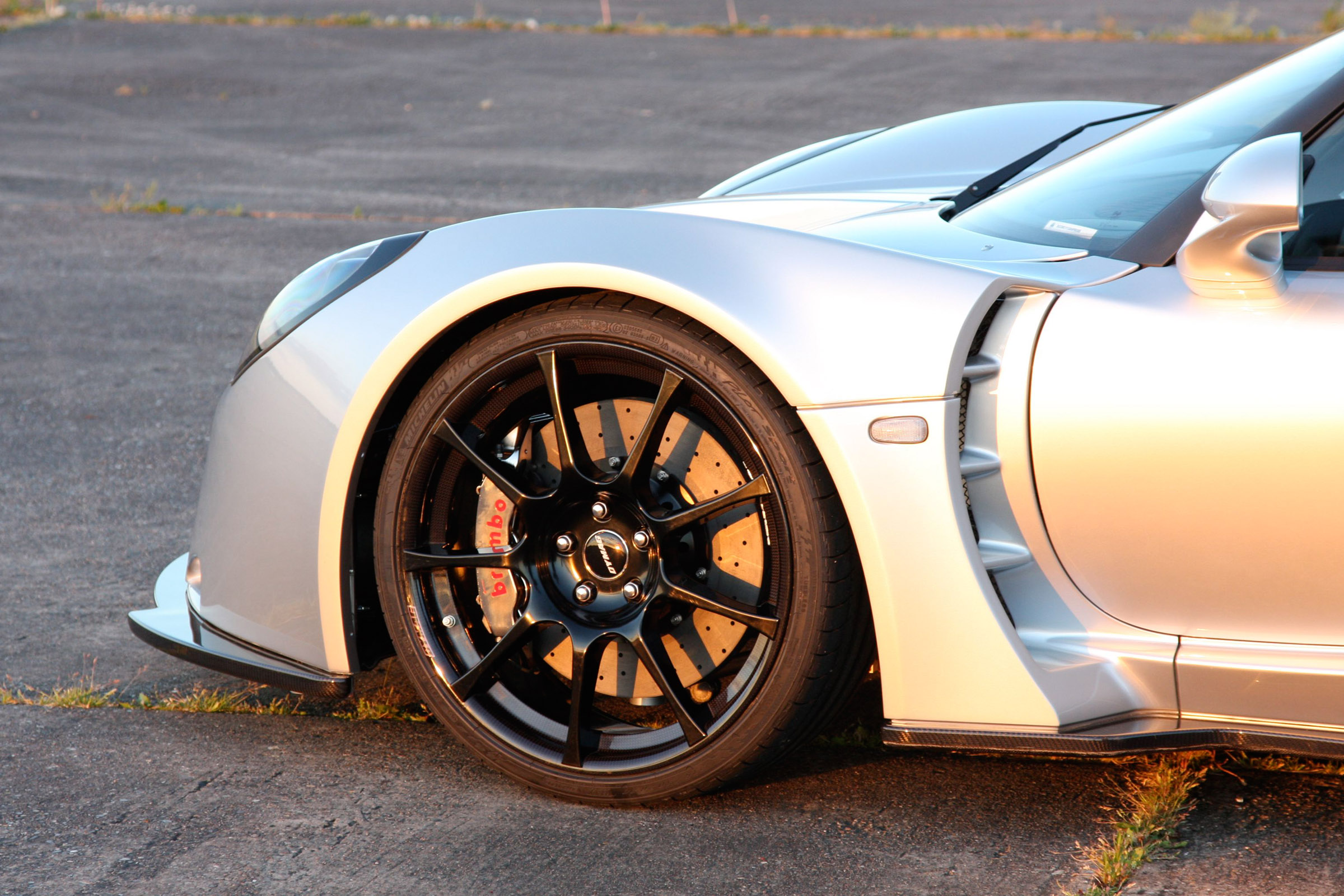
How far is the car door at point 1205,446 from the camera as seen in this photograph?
198cm

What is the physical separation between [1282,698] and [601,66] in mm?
14943

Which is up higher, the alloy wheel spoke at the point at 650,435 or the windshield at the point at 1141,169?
the windshield at the point at 1141,169

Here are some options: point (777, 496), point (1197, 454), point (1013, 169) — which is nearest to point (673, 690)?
point (777, 496)

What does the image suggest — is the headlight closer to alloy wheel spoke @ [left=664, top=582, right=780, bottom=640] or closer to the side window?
alloy wheel spoke @ [left=664, top=582, right=780, bottom=640]

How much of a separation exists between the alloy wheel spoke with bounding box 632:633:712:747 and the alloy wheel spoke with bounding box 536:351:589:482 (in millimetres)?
326

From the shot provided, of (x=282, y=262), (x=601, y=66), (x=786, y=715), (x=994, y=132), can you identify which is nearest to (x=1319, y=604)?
(x=786, y=715)

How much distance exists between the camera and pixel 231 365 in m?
5.36

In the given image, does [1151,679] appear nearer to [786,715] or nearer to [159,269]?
[786,715]

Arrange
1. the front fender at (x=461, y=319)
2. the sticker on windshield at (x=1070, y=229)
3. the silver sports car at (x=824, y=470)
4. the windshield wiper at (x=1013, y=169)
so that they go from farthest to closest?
the windshield wiper at (x=1013, y=169) < the sticker on windshield at (x=1070, y=229) < the front fender at (x=461, y=319) < the silver sports car at (x=824, y=470)

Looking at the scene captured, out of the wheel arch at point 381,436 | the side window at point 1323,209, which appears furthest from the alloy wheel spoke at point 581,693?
the side window at point 1323,209

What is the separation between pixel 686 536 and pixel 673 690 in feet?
0.92

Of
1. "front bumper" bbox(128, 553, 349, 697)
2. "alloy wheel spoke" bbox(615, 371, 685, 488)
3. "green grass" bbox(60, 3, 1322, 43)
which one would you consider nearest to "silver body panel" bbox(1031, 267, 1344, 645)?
"alloy wheel spoke" bbox(615, 371, 685, 488)

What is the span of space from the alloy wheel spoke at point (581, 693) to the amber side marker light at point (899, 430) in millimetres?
655

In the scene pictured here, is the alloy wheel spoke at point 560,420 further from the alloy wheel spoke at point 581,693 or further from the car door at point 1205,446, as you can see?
the car door at point 1205,446
